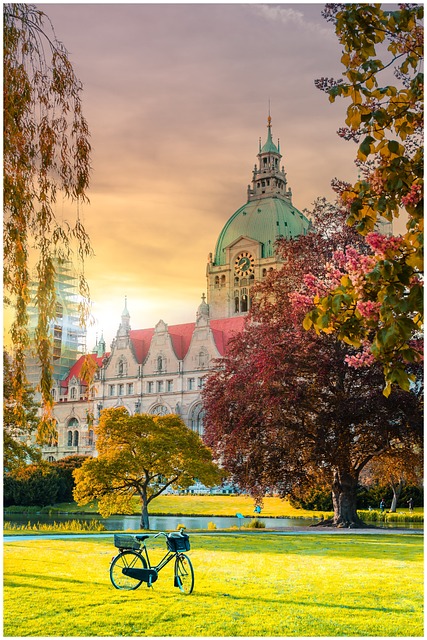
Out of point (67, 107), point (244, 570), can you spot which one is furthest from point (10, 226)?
point (244, 570)

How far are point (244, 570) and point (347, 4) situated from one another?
924 cm

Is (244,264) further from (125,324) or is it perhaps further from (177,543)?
(177,543)

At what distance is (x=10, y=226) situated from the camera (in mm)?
8883

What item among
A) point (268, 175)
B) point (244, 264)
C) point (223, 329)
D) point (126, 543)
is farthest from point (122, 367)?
point (126, 543)

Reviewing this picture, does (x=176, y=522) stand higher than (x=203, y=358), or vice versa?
(x=203, y=358)

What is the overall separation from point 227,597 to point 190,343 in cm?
7319

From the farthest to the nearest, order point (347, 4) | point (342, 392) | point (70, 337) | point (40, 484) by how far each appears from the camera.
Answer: point (70, 337) → point (40, 484) → point (342, 392) → point (347, 4)

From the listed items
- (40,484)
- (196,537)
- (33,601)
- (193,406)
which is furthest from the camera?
(193,406)

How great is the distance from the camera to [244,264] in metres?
104

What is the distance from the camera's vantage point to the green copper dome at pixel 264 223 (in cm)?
10100

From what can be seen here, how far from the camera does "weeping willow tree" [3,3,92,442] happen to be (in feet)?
28.9

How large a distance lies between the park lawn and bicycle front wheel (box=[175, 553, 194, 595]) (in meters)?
0.13

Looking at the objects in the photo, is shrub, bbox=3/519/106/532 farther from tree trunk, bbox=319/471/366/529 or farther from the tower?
the tower

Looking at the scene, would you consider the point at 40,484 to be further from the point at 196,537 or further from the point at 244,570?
the point at 244,570
